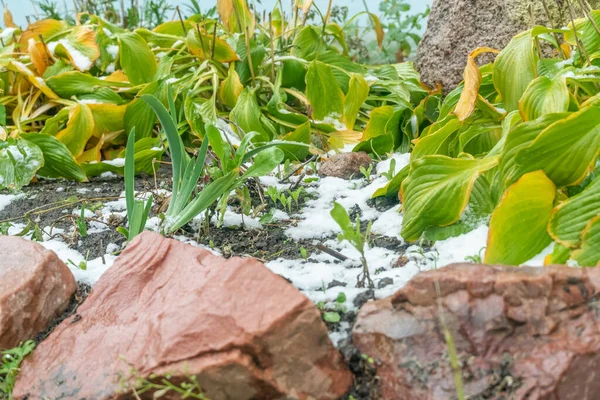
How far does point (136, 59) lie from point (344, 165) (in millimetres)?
979

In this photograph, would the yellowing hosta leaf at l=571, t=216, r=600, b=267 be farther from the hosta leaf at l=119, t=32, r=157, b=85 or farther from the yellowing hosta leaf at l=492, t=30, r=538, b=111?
the hosta leaf at l=119, t=32, r=157, b=85

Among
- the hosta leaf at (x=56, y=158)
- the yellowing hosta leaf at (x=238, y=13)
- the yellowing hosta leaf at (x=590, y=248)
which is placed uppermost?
the yellowing hosta leaf at (x=238, y=13)

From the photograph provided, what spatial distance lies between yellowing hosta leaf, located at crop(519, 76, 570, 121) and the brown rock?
0.65 meters

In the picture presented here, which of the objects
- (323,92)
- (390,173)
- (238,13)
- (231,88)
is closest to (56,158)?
(231,88)

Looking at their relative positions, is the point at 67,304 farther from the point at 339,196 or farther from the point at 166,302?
the point at 339,196

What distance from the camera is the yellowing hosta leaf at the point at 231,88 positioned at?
229 centimetres

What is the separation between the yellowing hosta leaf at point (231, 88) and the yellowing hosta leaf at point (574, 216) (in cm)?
144

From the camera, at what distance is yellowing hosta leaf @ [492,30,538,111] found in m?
1.43

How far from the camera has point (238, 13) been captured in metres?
2.29

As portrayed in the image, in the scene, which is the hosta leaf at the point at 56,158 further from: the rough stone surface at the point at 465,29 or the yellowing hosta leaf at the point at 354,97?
the rough stone surface at the point at 465,29

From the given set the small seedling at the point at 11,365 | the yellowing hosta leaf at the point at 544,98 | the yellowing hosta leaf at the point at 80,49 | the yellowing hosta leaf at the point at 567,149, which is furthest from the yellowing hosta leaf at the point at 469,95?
the yellowing hosta leaf at the point at 80,49

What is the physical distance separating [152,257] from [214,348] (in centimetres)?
30

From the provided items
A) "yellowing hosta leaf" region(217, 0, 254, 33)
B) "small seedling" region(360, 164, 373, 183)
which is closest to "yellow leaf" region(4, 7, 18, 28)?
"yellowing hosta leaf" region(217, 0, 254, 33)

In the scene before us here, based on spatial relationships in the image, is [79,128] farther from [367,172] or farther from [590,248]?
[590,248]
